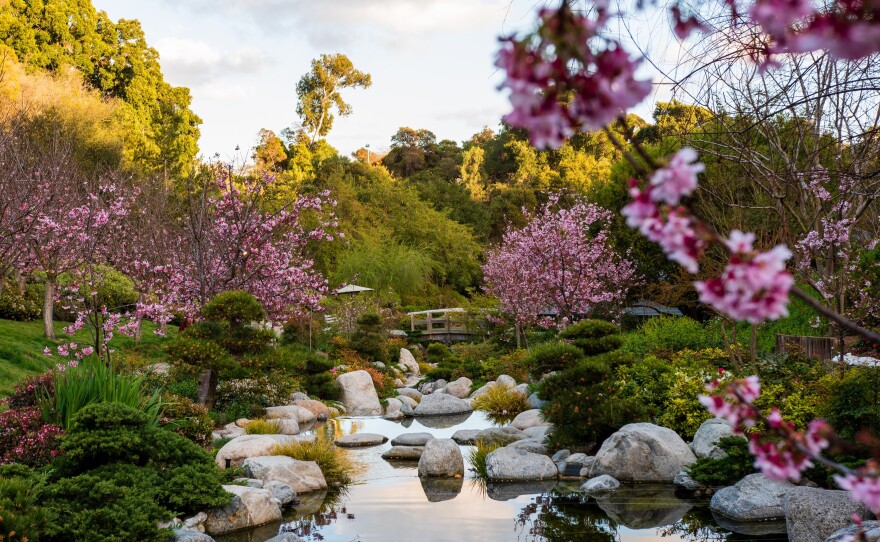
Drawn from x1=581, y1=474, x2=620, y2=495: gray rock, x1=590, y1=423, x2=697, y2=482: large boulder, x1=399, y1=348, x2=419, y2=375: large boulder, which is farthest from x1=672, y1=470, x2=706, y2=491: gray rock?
x1=399, y1=348, x2=419, y2=375: large boulder

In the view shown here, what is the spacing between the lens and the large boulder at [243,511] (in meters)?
6.59

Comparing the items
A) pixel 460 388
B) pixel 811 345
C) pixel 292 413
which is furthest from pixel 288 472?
pixel 460 388

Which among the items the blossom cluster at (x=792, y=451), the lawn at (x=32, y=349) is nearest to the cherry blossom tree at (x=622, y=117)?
the blossom cluster at (x=792, y=451)

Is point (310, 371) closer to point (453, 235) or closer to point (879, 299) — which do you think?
point (879, 299)

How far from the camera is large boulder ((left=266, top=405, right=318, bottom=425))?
12.3 metres

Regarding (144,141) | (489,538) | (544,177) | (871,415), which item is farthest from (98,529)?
(544,177)

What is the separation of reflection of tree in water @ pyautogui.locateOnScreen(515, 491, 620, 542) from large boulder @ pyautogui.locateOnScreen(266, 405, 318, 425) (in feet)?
18.5

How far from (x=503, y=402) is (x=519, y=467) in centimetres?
529

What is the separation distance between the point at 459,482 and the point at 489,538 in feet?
7.26

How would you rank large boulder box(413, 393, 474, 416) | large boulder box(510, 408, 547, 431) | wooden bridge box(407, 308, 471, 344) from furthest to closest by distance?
wooden bridge box(407, 308, 471, 344) → large boulder box(413, 393, 474, 416) → large boulder box(510, 408, 547, 431)

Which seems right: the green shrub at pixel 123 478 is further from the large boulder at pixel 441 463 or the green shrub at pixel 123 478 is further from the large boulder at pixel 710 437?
the large boulder at pixel 710 437

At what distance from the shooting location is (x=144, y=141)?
2820 cm

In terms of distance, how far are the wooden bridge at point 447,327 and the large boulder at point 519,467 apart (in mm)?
16631

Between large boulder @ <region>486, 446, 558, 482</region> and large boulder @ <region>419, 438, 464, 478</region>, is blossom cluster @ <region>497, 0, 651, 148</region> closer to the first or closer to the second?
large boulder @ <region>486, 446, 558, 482</region>
